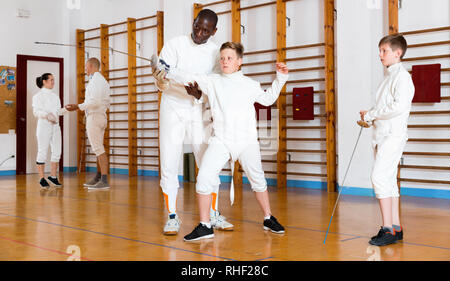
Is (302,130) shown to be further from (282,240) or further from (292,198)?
(282,240)

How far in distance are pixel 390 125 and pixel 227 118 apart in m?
0.93

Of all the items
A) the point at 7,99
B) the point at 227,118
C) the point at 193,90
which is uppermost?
the point at 7,99

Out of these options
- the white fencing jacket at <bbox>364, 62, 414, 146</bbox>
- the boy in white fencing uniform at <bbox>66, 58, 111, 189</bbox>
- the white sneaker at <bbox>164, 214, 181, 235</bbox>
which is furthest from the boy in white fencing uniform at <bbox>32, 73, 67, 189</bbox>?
the white fencing jacket at <bbox>364, 62, 414, 146</bbox>

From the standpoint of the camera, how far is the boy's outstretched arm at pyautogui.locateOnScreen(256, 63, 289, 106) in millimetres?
2906

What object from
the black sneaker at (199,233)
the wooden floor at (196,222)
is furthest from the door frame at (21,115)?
the black sneaker at (199,233)

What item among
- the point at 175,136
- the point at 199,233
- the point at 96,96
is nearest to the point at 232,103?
the point at 175,136

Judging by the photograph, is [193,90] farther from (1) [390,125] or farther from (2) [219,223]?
(1) [390,125]

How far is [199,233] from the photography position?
2.88 m

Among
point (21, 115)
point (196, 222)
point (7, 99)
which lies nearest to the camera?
point (196, 222)

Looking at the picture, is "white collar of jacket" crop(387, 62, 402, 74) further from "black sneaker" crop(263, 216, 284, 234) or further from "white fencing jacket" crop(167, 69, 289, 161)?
"black sneaker" crop(263, 216, 284, 234)

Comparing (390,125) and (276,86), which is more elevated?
(276,86)

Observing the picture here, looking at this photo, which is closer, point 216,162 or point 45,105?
point 216,162
